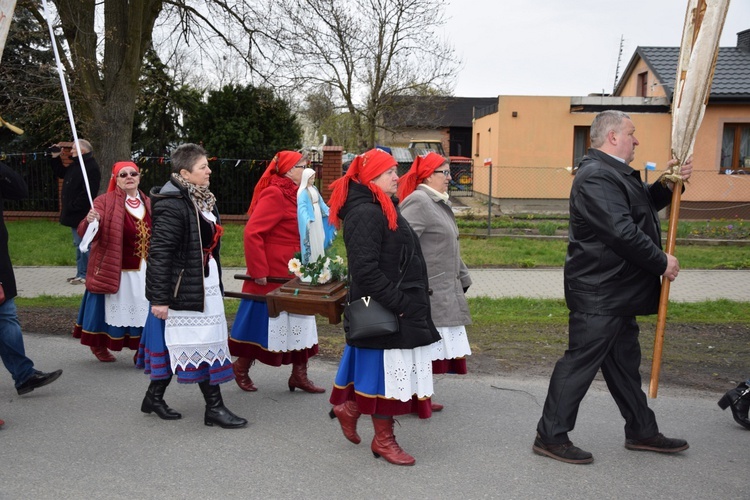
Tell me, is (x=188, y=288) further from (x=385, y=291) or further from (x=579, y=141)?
(x=579, y=141)

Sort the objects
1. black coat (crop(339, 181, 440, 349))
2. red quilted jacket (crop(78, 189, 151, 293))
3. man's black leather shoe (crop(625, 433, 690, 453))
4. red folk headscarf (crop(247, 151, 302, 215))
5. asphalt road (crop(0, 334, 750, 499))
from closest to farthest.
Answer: asphalt road (crop(0, 334, 750, 499)), black coat (crop(339, 181, 440, 349)), man's black leather shoe (crop(625, 433, 690, 453)), red folk headscarf (crop(247, 151, 302, 215)), red quilted jacket (crop(78, 189, 151, 293))

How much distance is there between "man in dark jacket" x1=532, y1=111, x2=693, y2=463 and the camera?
164 inches

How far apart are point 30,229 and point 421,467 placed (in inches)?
581

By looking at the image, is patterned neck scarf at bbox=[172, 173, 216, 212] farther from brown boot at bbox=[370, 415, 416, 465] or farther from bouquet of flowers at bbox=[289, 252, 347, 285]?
brown boot at bbox=[370, 415, 416, 465]

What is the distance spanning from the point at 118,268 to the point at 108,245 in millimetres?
208

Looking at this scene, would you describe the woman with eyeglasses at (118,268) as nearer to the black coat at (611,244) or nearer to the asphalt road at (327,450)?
the asphalt road at (327,450)

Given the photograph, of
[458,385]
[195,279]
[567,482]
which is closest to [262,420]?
[195,279]

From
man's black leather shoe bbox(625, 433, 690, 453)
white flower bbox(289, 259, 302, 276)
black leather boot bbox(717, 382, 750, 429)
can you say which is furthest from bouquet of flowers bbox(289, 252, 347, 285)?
black leather boot bbox(717, 382, 750, 429)

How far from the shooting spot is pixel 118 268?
248 inches

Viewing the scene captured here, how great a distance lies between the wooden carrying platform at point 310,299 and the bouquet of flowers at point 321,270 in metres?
0.04

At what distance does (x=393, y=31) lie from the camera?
2345cm

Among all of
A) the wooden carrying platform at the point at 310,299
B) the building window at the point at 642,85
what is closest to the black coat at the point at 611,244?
the wooden carrying platform at the point at 310,299

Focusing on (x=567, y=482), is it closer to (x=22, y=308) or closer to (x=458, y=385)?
(x=458, y=385)

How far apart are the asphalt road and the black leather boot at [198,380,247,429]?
0.20ft
